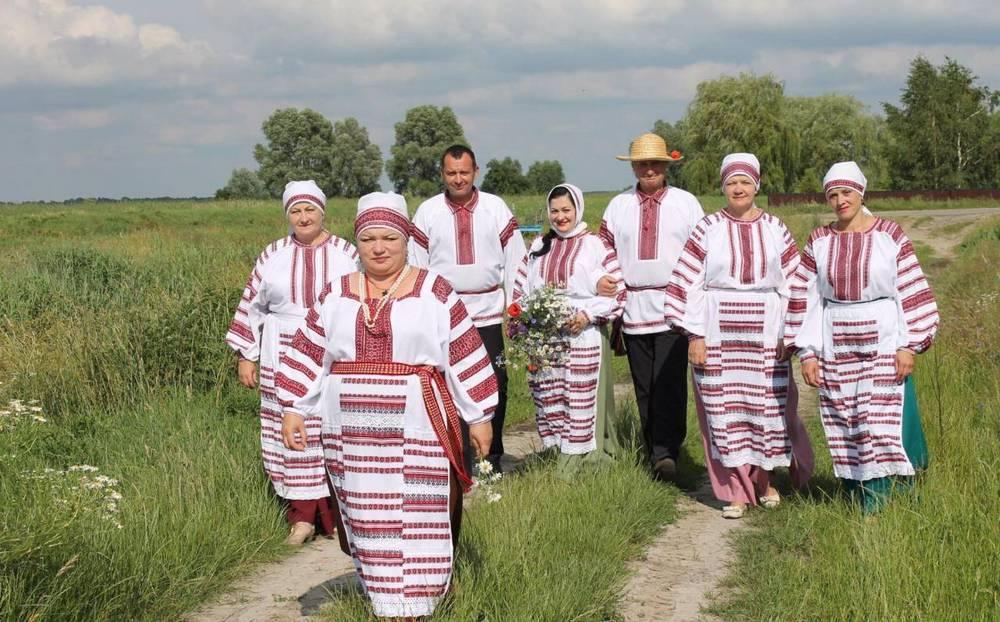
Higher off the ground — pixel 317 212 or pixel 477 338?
pixel 317 212

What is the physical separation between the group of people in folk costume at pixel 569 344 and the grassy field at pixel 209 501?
33 cm

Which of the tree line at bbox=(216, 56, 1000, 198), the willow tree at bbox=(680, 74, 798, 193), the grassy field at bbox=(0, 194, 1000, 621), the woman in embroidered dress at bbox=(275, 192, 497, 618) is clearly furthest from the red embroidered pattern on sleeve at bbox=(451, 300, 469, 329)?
the willow tree at bbox=(680, 74, 798, 193)

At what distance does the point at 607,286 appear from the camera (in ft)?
23.8

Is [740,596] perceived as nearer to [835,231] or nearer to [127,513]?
[835,231]

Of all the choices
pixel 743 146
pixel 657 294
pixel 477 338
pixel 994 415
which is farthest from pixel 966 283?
pixel 743 146

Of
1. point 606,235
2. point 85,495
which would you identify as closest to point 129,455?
point 85,495

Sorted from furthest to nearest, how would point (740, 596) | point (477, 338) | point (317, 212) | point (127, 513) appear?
1. point (317, 212)
2. point (127, 513)
3. point (740, 596)
4. point (477, 338)

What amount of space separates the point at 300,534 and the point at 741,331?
2914 mm

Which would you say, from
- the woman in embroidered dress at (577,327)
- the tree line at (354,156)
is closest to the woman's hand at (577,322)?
the woman in embroidered dress at (577,327)

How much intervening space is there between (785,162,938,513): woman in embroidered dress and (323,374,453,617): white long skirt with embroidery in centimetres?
275

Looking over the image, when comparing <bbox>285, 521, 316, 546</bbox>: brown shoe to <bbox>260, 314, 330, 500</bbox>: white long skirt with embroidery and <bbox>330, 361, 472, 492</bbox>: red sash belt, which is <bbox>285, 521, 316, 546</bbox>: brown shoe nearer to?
<bbox>260, 314, 330, 500</bbox>: white long skirt with embroidery

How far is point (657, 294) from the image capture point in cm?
757

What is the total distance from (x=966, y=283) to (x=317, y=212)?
12.4m

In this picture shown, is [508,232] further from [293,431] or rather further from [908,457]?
[293,431]
